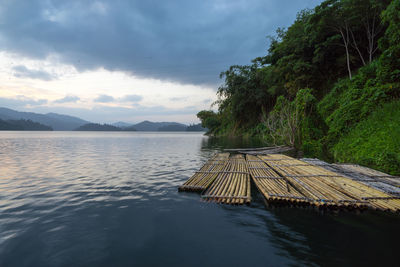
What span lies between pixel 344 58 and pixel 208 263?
27.8m

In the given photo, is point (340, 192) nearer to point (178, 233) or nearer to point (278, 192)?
point (278, 192)

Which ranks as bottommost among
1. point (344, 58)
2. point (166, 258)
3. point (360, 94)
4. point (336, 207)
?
point (166, 258)

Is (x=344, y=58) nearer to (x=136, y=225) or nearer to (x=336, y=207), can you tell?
(x=336, y=207)

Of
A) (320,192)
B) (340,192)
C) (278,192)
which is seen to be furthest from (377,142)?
(278,192)

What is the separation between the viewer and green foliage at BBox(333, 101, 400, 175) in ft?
32.1

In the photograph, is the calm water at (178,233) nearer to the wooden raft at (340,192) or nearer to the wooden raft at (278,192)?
the wooden raft at (278,192)

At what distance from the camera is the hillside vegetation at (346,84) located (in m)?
11.9

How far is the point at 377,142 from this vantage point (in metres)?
11.0

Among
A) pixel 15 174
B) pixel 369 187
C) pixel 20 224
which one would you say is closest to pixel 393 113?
pixel 369 187

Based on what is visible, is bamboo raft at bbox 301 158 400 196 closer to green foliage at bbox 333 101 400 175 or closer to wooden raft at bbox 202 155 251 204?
green foliage at bbox 333 101 400 175

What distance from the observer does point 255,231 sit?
530cm

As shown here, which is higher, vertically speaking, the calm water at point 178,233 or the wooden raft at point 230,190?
the wooden raft at point 230,190

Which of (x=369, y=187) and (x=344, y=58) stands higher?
(x=344, y=58)

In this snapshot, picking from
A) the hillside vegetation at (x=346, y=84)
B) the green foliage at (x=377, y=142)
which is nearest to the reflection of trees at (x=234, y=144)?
the hillside vegetation at (x=346, y=84)
